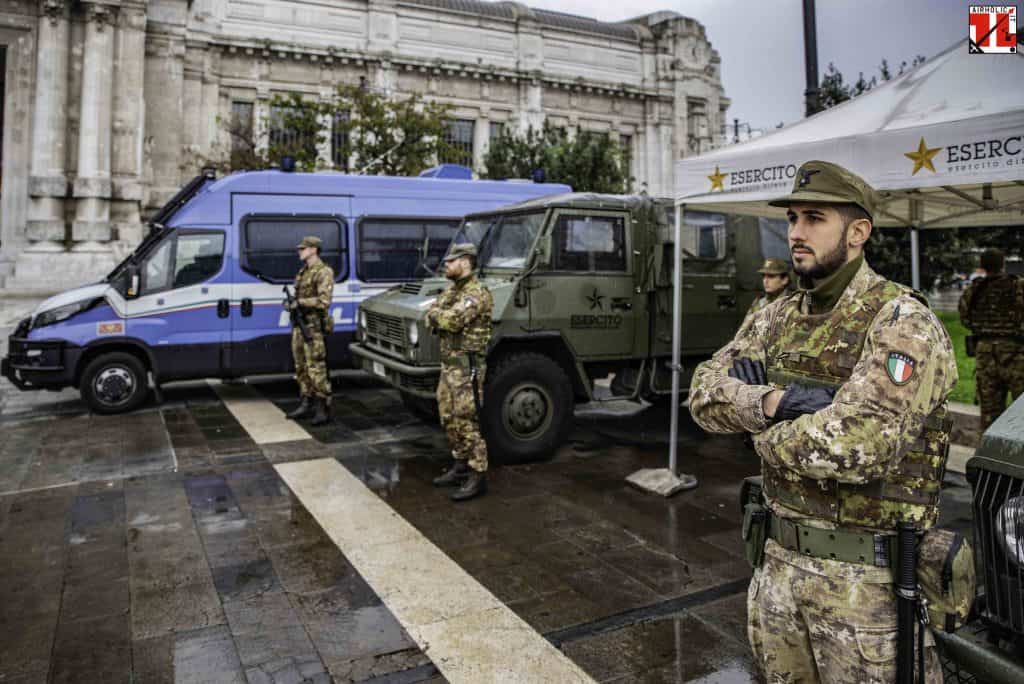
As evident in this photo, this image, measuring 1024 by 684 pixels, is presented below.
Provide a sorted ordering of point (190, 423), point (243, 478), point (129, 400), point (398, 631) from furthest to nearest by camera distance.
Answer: point (129, 400)
point (190, 423)
point (243, 478)
point (398, 631)

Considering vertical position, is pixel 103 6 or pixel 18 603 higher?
pixel 103 6

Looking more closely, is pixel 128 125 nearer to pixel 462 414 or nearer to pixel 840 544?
pixel 462 414

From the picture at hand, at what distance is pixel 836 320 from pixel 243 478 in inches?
209

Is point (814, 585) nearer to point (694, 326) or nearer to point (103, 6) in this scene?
point (694, 326)

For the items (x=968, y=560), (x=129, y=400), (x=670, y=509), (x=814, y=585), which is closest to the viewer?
(x=968, y=560)

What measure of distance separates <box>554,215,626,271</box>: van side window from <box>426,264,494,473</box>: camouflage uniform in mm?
1423

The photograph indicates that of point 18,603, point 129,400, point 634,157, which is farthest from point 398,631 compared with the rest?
point 634,157

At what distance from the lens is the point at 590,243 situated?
6797mm

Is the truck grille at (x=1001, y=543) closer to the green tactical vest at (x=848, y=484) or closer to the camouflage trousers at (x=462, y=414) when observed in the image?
the green tactical vest at (x=848, y=484)

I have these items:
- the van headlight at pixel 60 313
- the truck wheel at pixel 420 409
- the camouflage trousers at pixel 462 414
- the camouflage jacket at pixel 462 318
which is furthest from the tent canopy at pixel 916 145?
the van headlight at pixel 60 313

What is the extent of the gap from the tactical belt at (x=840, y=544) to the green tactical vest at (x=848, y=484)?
0.03 metres

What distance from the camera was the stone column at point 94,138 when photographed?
918 inches

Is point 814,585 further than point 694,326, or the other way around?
point 694,326

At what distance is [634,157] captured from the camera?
39469 mm
